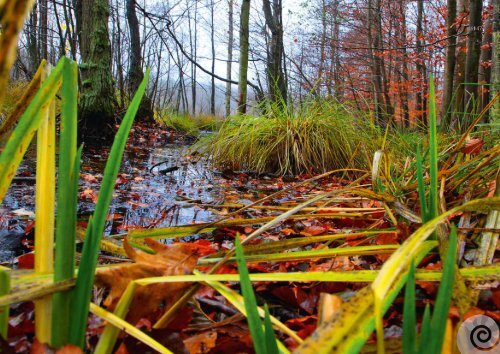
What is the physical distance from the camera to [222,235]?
1.43 m

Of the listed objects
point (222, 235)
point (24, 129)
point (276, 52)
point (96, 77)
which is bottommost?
point (222, 235)

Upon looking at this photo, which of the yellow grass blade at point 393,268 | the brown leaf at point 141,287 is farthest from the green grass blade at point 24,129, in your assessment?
the yellow grass blade at point 393,268

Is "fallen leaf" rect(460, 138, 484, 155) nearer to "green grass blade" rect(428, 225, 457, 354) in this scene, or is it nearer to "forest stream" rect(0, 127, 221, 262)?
"green grass blade" rect(428, 225, 457, 354)

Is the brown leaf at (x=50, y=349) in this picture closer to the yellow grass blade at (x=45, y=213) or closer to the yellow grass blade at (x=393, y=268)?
the yellow grass blade at (x=45, y=213)

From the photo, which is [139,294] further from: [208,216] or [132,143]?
[132,143]

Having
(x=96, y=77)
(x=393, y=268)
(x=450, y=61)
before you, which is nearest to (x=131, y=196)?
(x=393, y=268)

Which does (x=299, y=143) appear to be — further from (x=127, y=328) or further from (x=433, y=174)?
(x=127, y=328)

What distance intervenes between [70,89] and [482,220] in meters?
0.91

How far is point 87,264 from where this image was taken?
43cm

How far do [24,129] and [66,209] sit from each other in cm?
14

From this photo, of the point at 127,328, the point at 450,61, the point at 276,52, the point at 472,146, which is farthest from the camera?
the point at 276,52

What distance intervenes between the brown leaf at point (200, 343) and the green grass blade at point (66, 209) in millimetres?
213

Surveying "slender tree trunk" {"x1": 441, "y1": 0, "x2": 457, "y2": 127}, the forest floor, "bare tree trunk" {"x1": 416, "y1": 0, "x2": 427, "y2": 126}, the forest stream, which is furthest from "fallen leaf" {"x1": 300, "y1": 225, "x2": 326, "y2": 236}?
"bare tree trunk" {"x1": 416, "y1": 0, "x2": 427, "y2": 126}

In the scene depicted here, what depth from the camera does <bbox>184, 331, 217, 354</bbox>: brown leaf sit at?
1.93ft
